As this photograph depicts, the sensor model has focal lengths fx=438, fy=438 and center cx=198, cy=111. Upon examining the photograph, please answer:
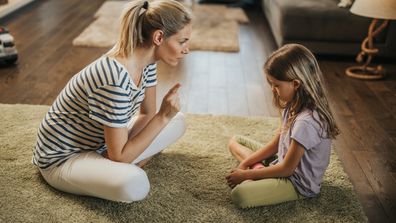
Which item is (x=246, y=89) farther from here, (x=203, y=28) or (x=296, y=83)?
(x=203, y=28)

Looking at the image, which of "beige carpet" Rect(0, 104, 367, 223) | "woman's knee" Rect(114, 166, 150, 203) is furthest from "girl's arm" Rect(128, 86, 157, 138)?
"woman's knee" Rect(114, 166, 150, 203)

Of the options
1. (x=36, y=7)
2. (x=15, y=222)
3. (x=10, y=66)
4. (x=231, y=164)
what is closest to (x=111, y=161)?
(x=15, y=222)

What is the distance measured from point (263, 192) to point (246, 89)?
4.41ft

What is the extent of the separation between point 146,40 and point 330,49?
236cm

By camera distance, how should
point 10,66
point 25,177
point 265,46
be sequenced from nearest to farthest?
point 25,177 < point 10,66 < point 265,46

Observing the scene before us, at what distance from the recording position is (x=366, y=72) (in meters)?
3.27

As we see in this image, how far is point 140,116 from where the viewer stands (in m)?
1.94

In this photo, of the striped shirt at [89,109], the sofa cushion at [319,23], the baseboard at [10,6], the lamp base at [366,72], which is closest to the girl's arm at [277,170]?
the striped shirt at [89,109]

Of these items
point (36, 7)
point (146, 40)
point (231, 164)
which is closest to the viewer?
point (146, 40)

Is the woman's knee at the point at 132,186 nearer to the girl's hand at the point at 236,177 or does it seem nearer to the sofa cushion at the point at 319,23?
the girl's hand at the point at 236,177

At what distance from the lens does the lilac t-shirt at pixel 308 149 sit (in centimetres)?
157

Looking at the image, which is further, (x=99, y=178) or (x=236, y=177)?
(x=236, y=177)

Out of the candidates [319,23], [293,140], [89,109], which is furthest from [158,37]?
[319,23]

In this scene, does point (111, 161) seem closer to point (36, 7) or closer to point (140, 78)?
point (140, 78)
